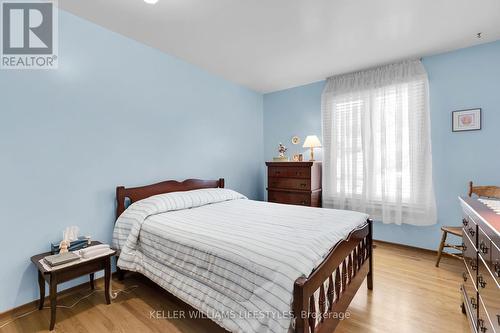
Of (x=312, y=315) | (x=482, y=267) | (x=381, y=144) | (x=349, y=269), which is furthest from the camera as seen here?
(x=381, y=144)

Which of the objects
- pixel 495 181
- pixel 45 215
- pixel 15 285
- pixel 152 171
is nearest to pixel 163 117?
pixel 152 171

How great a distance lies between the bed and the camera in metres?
1.24

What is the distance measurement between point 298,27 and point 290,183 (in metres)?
2.19

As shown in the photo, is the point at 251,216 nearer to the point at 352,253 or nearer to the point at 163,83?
the point at 352,253

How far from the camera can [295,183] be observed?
3.74 metres

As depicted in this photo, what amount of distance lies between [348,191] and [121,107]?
3316mm

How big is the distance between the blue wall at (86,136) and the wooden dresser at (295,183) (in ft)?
3.93

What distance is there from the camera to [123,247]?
217 cm

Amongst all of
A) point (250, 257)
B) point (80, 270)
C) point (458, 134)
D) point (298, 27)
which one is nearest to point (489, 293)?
point (250, 257)

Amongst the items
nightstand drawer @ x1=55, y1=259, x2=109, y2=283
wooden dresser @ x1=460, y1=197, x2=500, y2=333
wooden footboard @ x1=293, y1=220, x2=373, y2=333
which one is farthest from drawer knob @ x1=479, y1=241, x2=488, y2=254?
nightstand drawer @ x1=55, y1=259, x2=109, y2=283

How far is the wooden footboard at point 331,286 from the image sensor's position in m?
1.18

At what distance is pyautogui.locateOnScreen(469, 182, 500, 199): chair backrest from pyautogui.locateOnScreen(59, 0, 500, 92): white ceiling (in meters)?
1.67

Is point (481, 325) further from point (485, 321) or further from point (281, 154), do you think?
point (281, 154)

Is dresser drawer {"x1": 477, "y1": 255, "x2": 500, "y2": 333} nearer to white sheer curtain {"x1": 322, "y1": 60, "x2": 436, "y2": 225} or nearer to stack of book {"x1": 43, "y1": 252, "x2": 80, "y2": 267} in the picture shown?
white sheer curtain {"x1": 322, "y1": 60, "x2": 436, "y2": 225}
